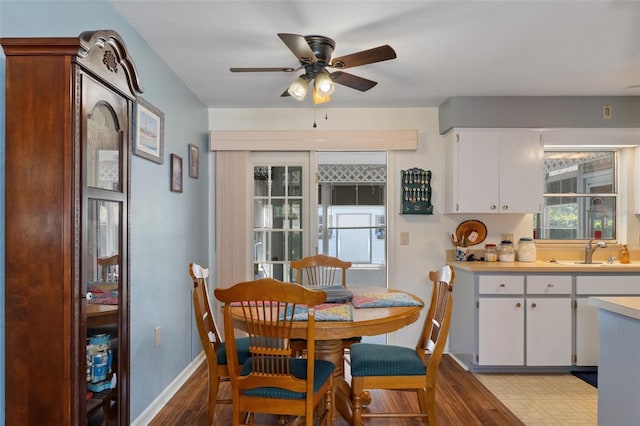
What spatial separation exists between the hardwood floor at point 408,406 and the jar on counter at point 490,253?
1081 millimetres

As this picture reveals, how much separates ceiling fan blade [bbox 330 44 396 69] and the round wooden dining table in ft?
4.33

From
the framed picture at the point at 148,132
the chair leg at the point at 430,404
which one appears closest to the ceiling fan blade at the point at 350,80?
the framed picture at the point at 148,132

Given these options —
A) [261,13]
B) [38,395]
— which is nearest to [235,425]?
[38,395]

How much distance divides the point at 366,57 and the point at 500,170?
82.7 inches

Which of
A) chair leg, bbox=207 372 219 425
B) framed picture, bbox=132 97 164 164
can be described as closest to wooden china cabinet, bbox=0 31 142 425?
chair leg, bbox=207 372 219 425

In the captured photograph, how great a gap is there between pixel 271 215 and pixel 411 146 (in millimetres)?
1523

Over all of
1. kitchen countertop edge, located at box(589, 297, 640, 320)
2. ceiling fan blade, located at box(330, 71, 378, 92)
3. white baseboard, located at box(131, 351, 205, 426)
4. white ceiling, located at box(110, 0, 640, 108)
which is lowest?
white baseboard, located at box(131, 351, 205, 426)

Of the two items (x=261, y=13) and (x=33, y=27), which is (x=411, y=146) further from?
(x=33, y=27)

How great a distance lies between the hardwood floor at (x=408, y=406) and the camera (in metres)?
2.58

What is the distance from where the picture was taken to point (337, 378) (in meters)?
2.49

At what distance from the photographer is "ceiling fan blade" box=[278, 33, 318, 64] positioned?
1.92 m

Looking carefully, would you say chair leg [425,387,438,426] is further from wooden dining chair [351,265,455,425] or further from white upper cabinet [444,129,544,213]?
white upper cabinet [444,129,544,213]

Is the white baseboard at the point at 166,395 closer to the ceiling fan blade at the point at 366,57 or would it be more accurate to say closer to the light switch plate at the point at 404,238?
the light switch plate at the point at 404,238

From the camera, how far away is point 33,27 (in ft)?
5.24
